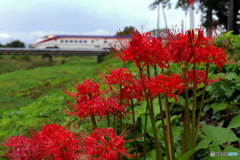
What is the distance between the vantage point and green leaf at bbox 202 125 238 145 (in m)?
1.42

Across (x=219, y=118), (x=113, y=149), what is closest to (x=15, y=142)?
(x=113, y=149)

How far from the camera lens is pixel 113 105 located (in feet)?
4.44

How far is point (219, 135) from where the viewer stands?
1446mm

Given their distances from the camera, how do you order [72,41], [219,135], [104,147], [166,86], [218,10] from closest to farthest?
[104,147]
[166,86]
[219,135]
[218,10]
[72,41]

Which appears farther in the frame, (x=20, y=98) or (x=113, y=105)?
(x=20, y=98)

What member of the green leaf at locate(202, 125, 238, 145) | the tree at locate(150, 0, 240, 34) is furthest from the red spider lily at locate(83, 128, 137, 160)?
the tree at locate(150, 0, 240, 34)

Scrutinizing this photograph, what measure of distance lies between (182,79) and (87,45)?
134 feet

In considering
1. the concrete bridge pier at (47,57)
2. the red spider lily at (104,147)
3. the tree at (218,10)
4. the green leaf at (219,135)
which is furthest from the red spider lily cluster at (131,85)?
the concrete bridge pier at (47,57)

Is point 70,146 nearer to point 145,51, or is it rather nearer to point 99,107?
point 99,107

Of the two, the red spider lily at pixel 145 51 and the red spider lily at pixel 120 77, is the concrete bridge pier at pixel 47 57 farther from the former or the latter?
the red spider lily at pixel 145 51

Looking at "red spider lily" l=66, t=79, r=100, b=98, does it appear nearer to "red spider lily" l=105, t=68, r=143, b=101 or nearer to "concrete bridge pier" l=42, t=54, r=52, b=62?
"red spider lily" l=105, t=68, r=143, b=101

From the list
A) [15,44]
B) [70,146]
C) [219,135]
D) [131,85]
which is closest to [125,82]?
[131,85]

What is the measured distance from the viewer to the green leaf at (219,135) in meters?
1.42

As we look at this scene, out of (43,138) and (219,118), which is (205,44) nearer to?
(43,138)
